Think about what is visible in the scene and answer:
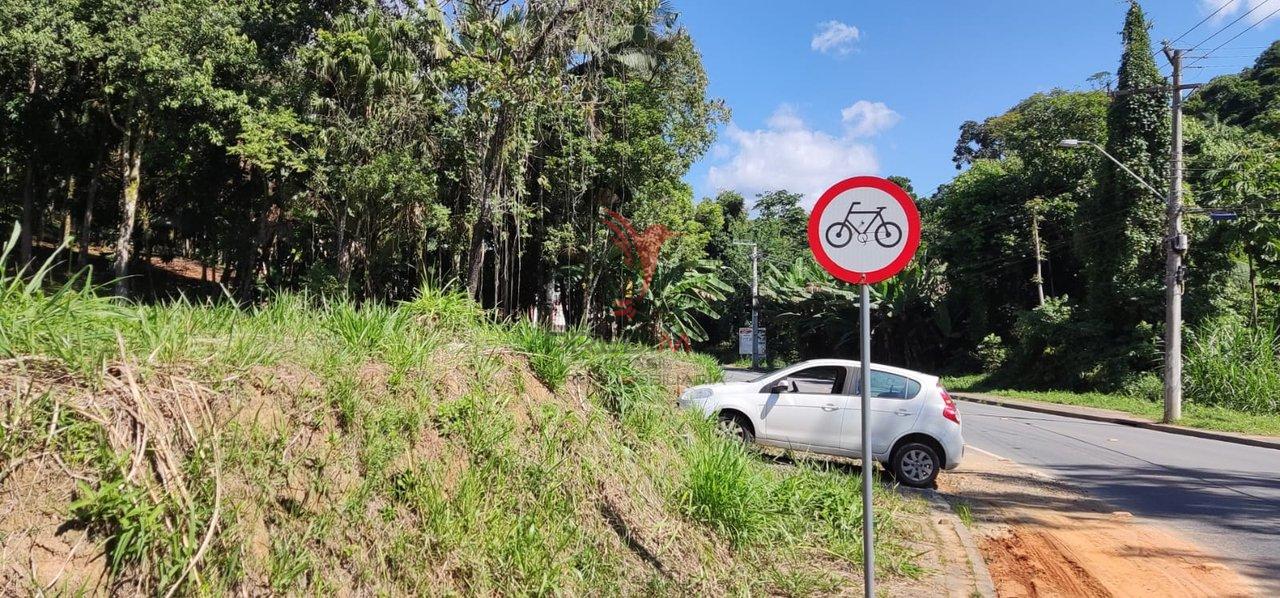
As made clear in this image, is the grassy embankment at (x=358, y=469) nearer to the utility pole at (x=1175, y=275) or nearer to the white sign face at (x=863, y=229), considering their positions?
the white sign face at (x=863, y=229)

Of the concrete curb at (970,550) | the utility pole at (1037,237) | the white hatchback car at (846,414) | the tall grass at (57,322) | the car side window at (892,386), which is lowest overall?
the concrete curb at (970,550)

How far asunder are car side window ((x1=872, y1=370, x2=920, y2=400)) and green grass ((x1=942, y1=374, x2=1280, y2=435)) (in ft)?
39.3

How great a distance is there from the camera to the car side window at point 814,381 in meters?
9.79

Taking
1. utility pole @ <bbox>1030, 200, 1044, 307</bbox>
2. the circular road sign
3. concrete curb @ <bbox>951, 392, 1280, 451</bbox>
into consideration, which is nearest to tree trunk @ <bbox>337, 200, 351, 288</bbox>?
the circular road sign

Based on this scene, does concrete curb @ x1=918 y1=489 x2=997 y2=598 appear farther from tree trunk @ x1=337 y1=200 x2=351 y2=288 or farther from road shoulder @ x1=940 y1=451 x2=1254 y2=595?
tree trunk @ x1=337 y1=200 x2=351 y2=288

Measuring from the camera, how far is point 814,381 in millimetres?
9891

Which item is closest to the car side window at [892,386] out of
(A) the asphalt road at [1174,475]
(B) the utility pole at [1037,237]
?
(A) the asphalt road at [1174,475]

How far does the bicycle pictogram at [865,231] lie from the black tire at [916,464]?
18.4ft

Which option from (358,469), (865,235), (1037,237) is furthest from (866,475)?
(1037,237)

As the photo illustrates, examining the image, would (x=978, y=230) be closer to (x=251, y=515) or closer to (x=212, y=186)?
(x=212, y=186)

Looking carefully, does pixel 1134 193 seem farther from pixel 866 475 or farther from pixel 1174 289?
pixel 866 475

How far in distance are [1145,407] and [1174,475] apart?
13.8 meters

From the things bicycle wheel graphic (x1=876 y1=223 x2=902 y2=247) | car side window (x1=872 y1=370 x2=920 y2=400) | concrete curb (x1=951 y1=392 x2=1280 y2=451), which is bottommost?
concrete curb (x1=951 y1=392 x2=1280 y2=451)

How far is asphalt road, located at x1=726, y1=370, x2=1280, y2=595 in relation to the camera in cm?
724
